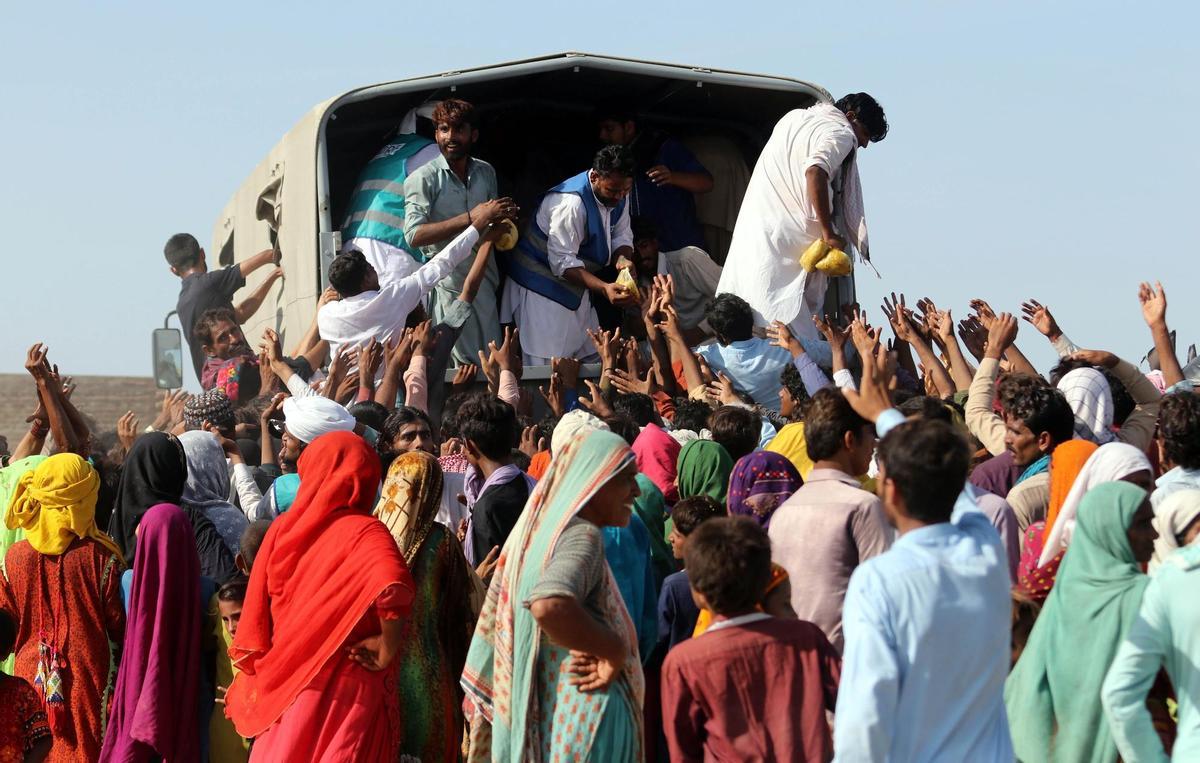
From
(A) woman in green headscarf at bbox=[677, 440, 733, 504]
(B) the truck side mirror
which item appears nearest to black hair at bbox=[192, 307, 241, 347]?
(B) the truck side mirror

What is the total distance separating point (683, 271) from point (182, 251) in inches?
123

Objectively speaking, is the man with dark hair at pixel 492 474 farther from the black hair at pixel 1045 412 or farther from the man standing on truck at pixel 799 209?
the man standing on truck at pixel 799 209

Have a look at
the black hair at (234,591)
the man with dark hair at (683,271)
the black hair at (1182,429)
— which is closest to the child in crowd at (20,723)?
the black hair at (234,591)

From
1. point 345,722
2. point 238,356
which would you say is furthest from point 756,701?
point 238,356

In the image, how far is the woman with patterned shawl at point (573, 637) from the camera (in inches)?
172

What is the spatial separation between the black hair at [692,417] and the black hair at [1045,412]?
2.06 meters

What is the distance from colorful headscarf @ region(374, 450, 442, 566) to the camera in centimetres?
531

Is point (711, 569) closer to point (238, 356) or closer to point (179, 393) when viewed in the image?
point (179, 393)

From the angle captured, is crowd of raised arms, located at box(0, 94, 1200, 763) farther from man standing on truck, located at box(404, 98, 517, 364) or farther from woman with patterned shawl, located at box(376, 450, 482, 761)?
man standing on truck, located at box(404, 98, 517, 364)

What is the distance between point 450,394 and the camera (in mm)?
9672

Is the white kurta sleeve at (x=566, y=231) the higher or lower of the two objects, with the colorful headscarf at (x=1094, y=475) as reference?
lower

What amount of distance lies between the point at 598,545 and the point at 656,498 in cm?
140

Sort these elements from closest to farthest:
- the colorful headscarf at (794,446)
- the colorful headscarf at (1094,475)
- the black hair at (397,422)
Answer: the colorful headscarf at (1094,475)
the colorful headscarf at (794,446)
the black hair at (397,422)

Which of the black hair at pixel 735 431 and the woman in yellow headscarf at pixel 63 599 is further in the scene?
the black hair at pixel 735 431
